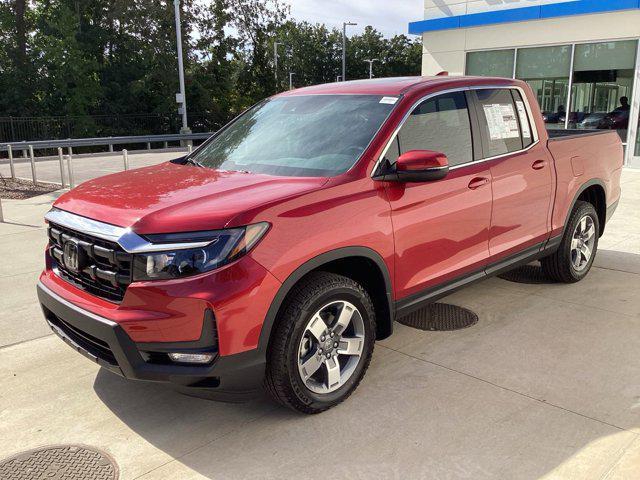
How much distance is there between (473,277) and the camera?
14.1 ft

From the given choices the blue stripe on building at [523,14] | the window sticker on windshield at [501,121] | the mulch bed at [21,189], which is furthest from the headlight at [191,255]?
the blue stripe on building at [523,14]

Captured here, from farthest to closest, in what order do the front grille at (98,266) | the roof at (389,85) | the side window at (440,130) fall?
1. the roof at (389,85)
2. the side window at (440,130)
3. the front grille at (98,266)

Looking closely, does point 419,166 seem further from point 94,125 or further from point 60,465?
point 94,125

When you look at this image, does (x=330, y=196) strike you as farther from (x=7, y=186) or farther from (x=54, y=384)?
(x=7, y=186)

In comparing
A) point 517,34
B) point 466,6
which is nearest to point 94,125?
point 466,6

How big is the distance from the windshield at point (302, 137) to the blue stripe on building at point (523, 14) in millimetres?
12269

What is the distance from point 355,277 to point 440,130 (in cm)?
120

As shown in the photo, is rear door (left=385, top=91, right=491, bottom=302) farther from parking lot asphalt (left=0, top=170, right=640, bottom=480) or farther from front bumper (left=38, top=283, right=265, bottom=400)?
front bumper (left=38, top=283, right=265, bottom=400)

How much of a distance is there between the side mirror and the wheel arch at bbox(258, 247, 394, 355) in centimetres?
49

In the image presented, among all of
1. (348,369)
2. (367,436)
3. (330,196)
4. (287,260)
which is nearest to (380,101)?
(330,196)

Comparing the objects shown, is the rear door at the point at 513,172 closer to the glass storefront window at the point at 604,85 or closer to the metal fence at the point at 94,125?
the glass storefront window at the point at 604,85

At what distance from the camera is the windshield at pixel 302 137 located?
363 centimetres

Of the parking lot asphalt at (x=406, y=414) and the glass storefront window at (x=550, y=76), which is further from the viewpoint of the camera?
the glass storefront window at (x=550, y=76)

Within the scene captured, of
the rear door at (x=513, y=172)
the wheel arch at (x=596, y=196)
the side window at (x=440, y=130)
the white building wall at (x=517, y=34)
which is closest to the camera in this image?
the side window at (x=440, y=130)
